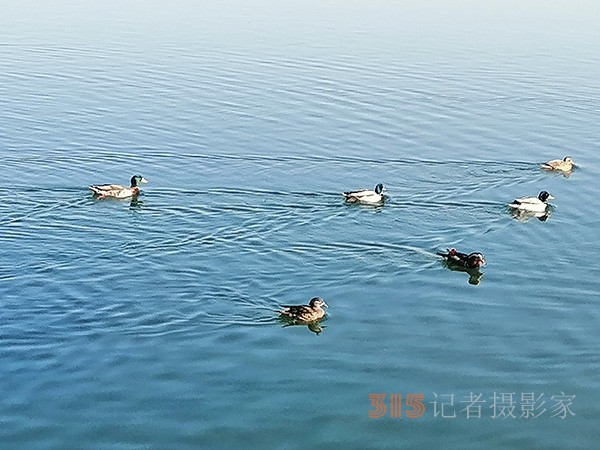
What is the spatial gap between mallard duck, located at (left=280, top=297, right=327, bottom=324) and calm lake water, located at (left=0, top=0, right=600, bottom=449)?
240mm

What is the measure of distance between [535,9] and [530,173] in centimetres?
3721

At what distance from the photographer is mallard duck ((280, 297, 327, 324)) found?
19531 millimetres

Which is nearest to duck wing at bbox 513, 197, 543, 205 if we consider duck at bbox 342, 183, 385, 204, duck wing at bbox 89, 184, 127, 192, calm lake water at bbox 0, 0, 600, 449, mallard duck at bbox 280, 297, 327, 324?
calm lake water at bbox 0, 0, 600, 449

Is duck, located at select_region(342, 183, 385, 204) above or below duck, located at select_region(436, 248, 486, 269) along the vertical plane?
above

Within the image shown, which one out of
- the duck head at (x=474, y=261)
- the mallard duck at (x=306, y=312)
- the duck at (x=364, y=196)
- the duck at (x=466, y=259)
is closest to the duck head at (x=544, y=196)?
the duck at (x=364, y=196)

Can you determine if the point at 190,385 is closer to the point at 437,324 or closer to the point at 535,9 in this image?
the point at 437,324

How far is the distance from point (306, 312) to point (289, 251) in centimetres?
387

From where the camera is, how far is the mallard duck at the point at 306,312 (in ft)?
64.1

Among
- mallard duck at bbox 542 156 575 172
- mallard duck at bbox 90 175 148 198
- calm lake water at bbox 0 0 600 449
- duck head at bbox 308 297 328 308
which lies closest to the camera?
calm lake water at bbox 0 0 600 449

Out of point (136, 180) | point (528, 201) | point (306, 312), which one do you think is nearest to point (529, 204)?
point (528, 201)

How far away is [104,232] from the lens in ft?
79.5

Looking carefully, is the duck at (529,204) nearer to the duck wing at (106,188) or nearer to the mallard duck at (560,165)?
the mallard duck at (560,165)

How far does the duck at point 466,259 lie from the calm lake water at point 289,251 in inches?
12.9

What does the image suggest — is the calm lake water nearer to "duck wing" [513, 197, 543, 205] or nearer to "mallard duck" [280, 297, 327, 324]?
"mallard duck" [280, 297, 327, 324]
